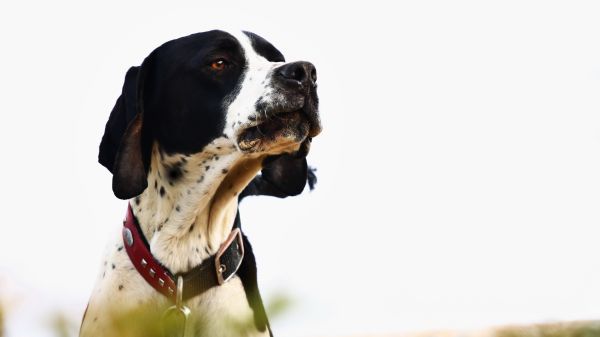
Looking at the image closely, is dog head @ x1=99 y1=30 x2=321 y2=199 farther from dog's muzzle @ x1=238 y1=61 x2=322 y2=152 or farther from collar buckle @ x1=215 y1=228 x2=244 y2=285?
collar buckle @ x1=215 y1=228 x2=244 y2=285

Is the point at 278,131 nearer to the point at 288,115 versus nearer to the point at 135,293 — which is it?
the point at 288,115

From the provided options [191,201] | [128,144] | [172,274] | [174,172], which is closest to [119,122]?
[128,144]

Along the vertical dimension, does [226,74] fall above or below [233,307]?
above

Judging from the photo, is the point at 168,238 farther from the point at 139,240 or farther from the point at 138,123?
the point at 138,123

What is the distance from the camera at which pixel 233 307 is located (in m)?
3.02

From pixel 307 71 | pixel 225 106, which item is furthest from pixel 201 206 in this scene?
pixel 307 71

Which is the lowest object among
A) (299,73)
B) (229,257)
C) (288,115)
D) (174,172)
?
(229,257)

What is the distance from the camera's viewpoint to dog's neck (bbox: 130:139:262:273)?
10.3ft

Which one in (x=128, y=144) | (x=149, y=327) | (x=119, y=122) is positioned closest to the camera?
(x=149, y=327)

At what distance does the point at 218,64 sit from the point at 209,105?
0.65 feet

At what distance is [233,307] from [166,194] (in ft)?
1.89

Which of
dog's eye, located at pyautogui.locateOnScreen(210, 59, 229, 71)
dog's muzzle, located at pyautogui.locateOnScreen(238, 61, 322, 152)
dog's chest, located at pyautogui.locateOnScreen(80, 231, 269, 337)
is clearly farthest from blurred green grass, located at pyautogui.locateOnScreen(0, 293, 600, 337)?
dog's eye, located at pyautogui.locateOnScreen(210, 59, 229, 71)

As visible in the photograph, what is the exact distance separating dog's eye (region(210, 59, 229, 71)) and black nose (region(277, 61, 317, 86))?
364 mm

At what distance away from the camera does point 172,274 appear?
10.1ft
